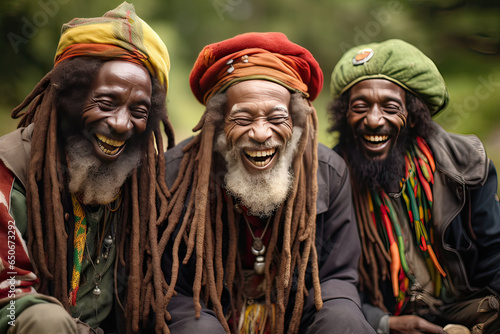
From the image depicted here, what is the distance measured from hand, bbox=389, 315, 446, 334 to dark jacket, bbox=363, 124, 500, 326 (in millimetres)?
90

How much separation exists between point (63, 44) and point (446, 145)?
2198 mm

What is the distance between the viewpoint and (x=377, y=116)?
9.43 ft

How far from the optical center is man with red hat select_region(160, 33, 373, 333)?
98.3 inches

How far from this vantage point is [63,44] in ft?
8.09

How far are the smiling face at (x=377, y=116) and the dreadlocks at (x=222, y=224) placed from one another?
367mm

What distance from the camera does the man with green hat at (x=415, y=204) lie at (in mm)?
2803

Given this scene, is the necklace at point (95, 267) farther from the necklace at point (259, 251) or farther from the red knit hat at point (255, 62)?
the red knit hat at point (255, 62)

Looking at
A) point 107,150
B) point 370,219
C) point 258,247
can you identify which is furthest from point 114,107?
point 370,219

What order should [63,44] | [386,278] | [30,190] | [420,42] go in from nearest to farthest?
1. [30,190]
2. [63,44]
3. [386,278]
4. [420,42]

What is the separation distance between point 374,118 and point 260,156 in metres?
0.76

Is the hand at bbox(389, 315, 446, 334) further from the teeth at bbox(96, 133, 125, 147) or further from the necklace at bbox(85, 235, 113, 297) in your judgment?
the teeth at bbox(96, 133, 125, 147)

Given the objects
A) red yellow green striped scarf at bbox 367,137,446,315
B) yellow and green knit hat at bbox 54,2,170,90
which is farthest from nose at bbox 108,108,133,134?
red yellow green striped scarf at bbox 367,137,446,315

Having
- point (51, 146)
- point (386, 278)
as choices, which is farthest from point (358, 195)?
point (51, 146)

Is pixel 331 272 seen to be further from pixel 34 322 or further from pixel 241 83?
pixel 34 322
